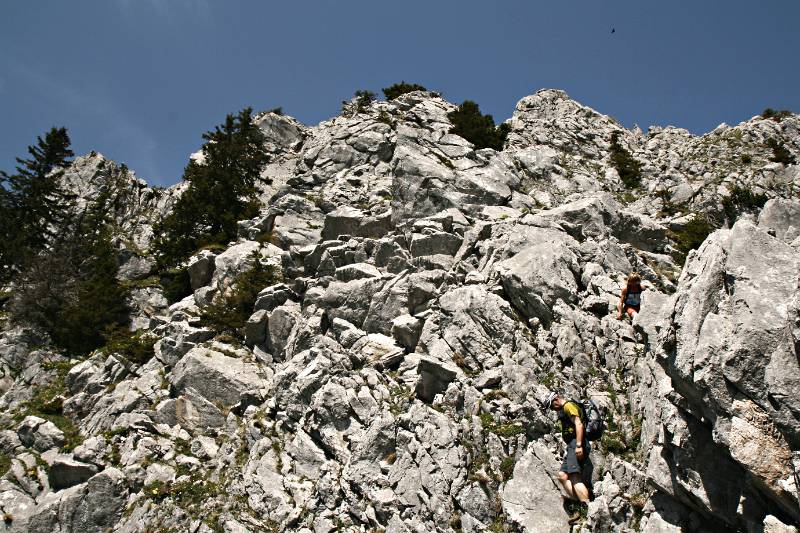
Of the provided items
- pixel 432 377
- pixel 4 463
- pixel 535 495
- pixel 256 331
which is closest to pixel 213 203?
pixel 256 331

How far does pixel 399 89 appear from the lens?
1896 inches

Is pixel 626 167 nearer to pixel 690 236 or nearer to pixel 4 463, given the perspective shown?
pixel 690 236

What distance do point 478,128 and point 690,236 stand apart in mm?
17122

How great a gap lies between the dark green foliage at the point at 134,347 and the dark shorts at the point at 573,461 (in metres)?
20.3

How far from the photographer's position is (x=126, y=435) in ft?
64.7

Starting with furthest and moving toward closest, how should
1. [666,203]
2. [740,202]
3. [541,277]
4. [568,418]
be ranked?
[666,203], [740,202], [541,277], [568,418]

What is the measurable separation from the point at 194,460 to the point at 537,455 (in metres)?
12.9

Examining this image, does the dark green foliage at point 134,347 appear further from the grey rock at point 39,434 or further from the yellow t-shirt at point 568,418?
the yellow t-shirt at point 568,418

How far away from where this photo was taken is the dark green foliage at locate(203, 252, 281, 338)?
78.5ft

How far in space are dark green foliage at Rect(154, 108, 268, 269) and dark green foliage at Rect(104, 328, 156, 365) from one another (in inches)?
328

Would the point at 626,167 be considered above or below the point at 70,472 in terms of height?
above

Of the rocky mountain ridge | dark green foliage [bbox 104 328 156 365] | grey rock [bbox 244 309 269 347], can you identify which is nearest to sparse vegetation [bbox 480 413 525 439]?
the rocky mountain ridge

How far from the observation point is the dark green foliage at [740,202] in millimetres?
29406

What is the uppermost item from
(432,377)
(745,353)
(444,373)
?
(745,353)
